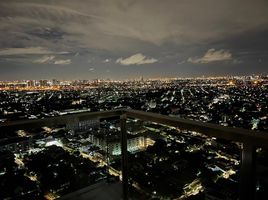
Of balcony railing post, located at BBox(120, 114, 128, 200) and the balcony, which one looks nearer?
the balcony

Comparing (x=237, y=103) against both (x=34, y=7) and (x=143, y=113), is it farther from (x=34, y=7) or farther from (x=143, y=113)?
(x=143, y=113)

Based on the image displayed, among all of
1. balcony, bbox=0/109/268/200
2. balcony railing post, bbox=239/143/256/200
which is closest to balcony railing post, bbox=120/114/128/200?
balcony, bbox=0/109/268/200

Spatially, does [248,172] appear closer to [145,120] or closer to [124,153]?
[145,120]

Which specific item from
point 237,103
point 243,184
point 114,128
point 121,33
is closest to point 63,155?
point 121,33

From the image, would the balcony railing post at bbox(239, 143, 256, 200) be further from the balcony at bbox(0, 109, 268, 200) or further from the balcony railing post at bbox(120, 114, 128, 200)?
the balcony railing post at bbox(120, 114, 128, 200)

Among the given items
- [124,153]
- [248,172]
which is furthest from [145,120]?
[248,172]

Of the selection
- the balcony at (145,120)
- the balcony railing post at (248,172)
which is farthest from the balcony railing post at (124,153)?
the balcony railing post at (248,172)

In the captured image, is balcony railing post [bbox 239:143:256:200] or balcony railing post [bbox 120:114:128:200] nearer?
balcony railing post [bbox 239:143:256:200]
